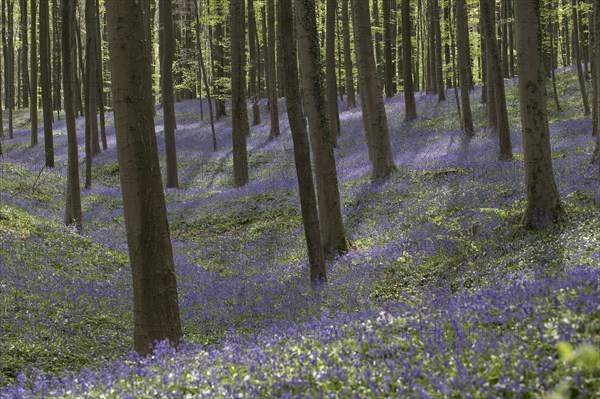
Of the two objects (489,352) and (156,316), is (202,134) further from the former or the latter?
(489,352)

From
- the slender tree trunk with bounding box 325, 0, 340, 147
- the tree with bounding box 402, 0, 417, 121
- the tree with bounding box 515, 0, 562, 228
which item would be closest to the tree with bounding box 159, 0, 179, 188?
the slender tree trunk with bounding box 325, 0, 340, 147

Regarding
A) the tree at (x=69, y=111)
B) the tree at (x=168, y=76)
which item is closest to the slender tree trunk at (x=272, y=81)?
the tree at (x=168, y=76)

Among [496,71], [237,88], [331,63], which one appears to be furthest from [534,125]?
[331,63]

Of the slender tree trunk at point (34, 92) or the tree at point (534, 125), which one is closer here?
the tree at point (534, 125)

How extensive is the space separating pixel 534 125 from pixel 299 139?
4410 mm

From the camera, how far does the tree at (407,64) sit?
3091cm

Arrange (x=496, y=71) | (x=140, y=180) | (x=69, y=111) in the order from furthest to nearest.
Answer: (x=496, y=71) < (x=69, y=111) < (x=140, y=180)

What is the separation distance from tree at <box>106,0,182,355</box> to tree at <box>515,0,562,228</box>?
6.39m

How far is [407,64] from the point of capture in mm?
31484

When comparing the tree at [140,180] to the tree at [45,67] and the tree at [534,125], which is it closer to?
the tree at [534,125]

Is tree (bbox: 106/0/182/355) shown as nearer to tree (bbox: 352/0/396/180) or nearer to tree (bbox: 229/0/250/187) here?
tree (bbox: 352/0/396/180)

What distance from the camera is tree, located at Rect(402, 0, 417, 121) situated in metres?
30.9

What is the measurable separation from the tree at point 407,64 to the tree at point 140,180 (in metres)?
25.0

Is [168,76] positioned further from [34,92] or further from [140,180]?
[140,180]
